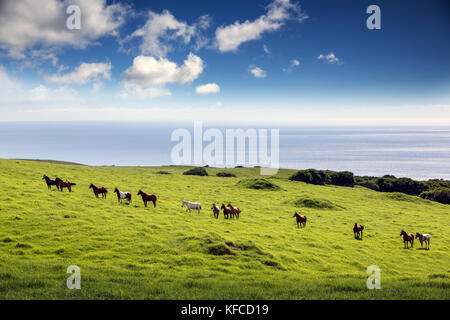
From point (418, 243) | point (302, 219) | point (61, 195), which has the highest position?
point (61, 195)

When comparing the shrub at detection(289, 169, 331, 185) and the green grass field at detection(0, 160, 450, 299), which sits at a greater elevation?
the shrub at detection(289, 169, 331, 185)

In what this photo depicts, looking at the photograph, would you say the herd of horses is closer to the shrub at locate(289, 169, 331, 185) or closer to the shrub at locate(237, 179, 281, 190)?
the shrub at locate(237, 179, 281, 190)

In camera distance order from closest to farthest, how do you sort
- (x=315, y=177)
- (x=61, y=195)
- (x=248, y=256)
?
(x=248, y=256) < (x=61, y=195) < (x=315, y=177)

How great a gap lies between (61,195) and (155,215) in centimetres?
1152

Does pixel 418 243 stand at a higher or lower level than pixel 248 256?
lower

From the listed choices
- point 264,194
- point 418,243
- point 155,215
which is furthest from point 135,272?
point 264,194

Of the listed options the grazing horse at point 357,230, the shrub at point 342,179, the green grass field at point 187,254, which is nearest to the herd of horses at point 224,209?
the grazing horse at point 357,230

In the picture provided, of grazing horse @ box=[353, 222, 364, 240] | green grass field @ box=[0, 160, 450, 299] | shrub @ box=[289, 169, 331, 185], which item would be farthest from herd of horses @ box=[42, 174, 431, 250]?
shrub @ box=[289, 169, 331, 185]

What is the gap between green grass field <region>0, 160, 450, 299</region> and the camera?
467 inches

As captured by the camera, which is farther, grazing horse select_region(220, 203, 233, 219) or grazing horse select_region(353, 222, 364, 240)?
grazing horse select_region(220, 203, 233, 219)

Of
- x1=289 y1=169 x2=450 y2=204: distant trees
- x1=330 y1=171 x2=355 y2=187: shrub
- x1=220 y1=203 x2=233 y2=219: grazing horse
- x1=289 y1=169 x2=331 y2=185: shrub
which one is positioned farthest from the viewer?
x1=330 y1=171 x2=355 y2=187: shrub

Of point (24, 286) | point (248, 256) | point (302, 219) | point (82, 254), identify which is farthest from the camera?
point (302, 219)

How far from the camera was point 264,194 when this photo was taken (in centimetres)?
5388
